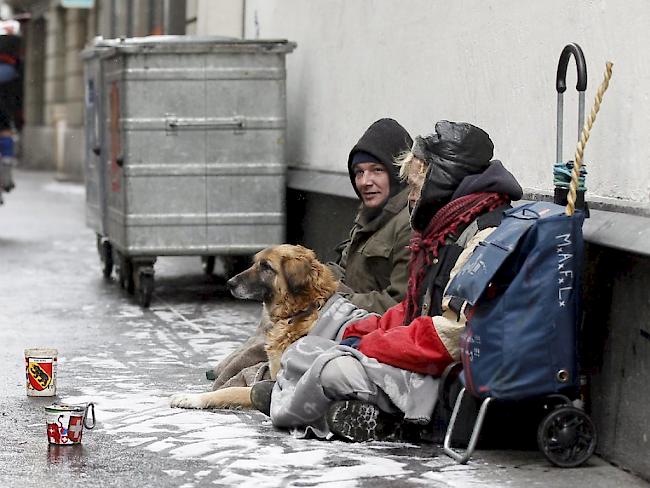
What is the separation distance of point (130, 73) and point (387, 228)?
4231mm

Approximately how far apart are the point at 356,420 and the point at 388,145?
2.05 meters

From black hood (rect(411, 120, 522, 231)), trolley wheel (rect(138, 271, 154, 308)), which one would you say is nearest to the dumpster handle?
trolley wheel (rect(138, 271, 154, 308))

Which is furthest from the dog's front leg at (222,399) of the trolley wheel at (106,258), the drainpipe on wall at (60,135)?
the drainpipe on wall at (60,135)

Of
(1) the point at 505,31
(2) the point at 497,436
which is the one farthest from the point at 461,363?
(1) the point at 505,31

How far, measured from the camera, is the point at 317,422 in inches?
255

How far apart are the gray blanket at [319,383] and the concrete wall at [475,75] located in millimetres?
1109

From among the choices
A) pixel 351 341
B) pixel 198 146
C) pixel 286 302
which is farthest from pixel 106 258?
pixel 351 341

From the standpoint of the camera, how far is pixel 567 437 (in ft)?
19.2

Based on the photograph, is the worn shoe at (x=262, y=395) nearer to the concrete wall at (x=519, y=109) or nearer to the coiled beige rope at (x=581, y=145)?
the concrete wall at (x=519, y=109)

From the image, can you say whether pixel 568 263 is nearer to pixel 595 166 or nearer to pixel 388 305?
pixel 595 166

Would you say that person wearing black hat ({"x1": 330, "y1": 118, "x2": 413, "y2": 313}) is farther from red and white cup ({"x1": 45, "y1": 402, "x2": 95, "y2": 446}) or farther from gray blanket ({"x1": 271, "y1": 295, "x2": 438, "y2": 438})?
red and white cup ({"x1": 45, "y1": 402, "x2": 95, "y2": 446})

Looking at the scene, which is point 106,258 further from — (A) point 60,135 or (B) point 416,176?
(A) point 60,135

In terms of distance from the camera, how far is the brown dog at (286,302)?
7.14 m

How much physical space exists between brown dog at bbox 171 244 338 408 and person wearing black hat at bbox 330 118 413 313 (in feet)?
0.68
